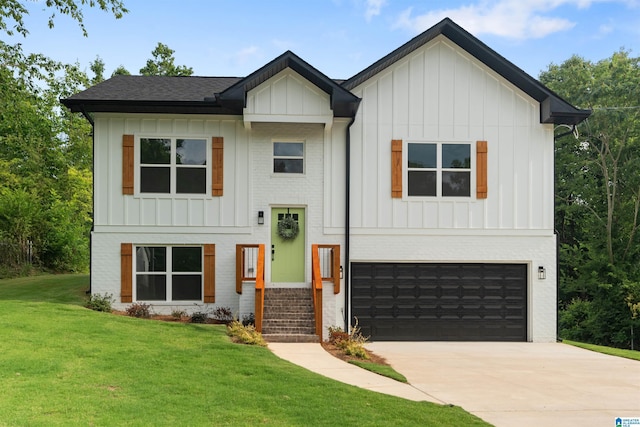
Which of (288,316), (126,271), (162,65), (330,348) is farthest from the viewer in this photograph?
(162,65)

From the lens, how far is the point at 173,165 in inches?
546

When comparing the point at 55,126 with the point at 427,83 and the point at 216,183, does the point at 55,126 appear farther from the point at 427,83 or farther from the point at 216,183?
the point at 427,83

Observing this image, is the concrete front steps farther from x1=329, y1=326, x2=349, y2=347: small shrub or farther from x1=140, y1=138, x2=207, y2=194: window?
x1=140, y1=138, x2=207, y2=194: window

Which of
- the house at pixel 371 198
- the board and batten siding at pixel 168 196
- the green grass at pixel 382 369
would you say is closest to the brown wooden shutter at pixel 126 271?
the house at pixel 371 198

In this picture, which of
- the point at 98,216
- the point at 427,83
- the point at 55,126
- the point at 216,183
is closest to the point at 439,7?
the point at 427,83

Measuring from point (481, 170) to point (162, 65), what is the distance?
91.3ft

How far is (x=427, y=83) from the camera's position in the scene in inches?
559

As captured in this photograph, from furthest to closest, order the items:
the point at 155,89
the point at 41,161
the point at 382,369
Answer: the point at 41,161 → the point at 155,89 → the point at 382,369

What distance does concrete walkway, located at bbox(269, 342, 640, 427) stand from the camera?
270 inches

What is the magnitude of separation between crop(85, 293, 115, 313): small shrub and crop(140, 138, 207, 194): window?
9.30ft

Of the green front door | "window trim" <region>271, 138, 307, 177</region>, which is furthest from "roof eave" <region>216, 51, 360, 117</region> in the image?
the green front door

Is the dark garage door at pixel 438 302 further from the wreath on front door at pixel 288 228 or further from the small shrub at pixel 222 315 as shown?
the small shrub at pixel 222 315

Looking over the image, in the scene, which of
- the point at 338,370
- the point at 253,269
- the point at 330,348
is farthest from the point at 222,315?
the point at 338,370

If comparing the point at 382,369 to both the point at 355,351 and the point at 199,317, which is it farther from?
the point at 199,317
